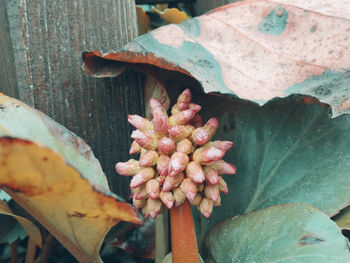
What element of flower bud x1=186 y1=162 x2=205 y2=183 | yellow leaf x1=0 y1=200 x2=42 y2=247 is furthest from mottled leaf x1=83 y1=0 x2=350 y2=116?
yellow leaf x1=0 y1=200 x2=42 y2=247

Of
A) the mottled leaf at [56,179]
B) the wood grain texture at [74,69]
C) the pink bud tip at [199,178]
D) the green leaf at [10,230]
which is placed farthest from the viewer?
the green leaf at [10,230]

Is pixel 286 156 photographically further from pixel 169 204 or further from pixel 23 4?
pixel 23 4

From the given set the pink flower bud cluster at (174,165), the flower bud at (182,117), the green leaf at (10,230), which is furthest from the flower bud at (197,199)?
the green leaf at (10,230)

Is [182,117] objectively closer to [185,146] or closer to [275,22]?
[185,146]

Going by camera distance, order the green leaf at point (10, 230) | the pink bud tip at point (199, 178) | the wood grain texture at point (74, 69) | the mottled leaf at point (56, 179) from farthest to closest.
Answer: the green leaf at point (10, 230) → the wood grain texture at point (74, 69) → the pink bud tip at point (199, 178) → the mottled leaf at point (56, 179)

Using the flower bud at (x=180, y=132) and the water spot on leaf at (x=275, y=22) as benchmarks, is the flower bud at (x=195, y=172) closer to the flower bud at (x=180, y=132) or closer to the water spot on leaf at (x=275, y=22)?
the flower bud at (x=180, y=132)

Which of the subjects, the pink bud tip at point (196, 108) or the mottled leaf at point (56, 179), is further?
the pink bud tip at point (196, 108)
